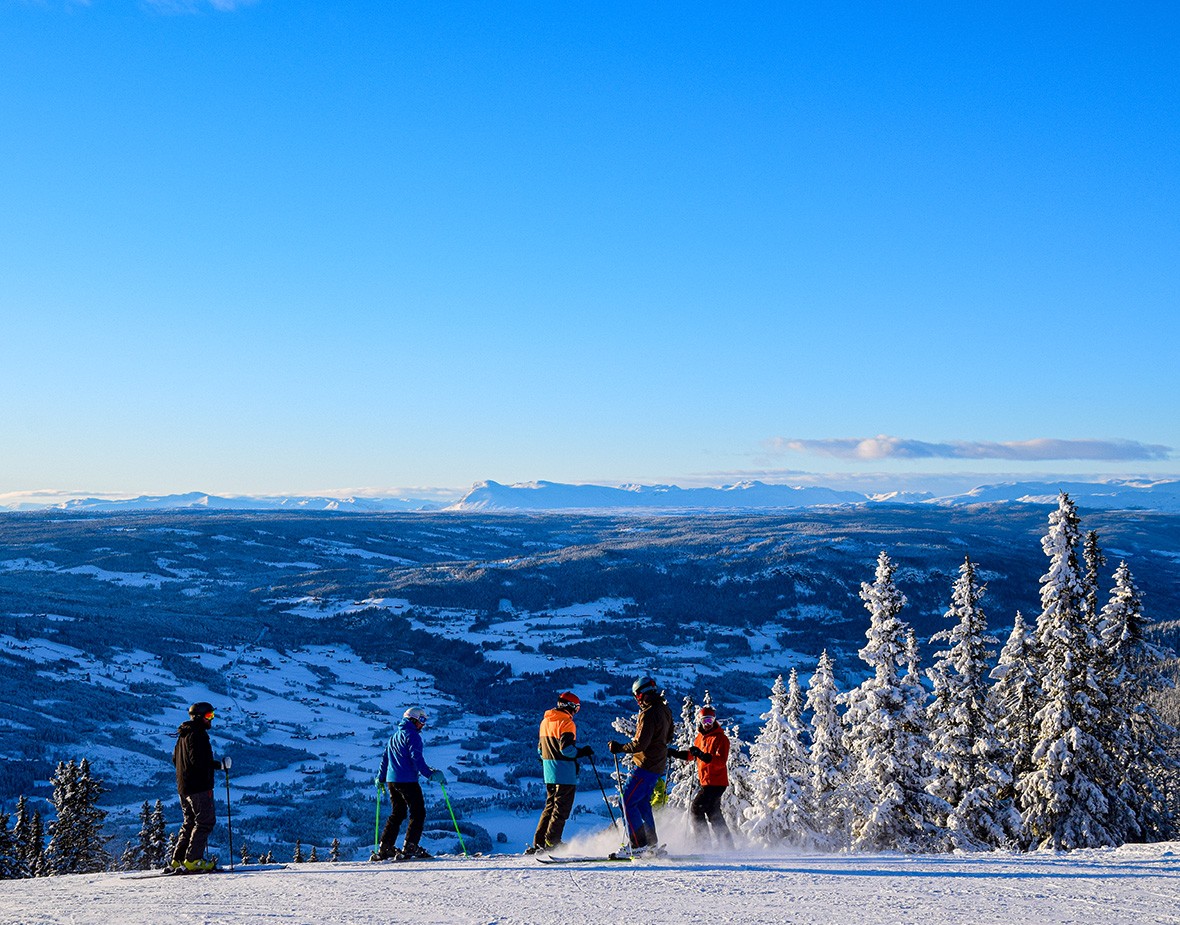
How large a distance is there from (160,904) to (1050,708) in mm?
20784

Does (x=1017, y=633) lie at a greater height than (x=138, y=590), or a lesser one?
greater

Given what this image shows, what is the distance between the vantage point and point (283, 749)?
76.4 m

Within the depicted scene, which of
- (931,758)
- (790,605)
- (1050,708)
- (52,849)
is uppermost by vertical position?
(1050,708)

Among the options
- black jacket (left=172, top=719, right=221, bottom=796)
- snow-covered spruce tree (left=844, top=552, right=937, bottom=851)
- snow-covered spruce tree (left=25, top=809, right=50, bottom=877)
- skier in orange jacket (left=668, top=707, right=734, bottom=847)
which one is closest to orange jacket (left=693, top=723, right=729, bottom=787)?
skier in orange jacket (left=668, top=707, right=734, bottom=847)

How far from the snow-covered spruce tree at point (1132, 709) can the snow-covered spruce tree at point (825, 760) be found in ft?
22.4

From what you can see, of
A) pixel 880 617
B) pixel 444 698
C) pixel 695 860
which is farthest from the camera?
pixel 444 698

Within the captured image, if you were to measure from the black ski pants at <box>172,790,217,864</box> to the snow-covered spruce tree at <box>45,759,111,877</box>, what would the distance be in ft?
70.8

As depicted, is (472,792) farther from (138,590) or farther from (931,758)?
(138,590)

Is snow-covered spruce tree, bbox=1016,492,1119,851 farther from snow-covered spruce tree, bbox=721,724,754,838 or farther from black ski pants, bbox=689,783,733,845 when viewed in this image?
black ski pants, bbox=689,783,733,845

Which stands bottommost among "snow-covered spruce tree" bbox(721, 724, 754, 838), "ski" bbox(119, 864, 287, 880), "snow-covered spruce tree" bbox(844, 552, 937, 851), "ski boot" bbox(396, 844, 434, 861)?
"snow-covered spruce tree" bbox(721, 724, 754, 838)

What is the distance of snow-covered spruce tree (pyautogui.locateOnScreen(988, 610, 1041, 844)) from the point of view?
78.1ft

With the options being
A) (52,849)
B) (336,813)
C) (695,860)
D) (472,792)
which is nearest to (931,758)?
(695,860)

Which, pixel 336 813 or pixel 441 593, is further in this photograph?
pixel 441 593

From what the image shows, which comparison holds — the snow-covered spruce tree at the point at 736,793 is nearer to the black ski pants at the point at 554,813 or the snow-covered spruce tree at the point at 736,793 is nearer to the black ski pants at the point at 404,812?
the black ski pants at the point at 554,813
